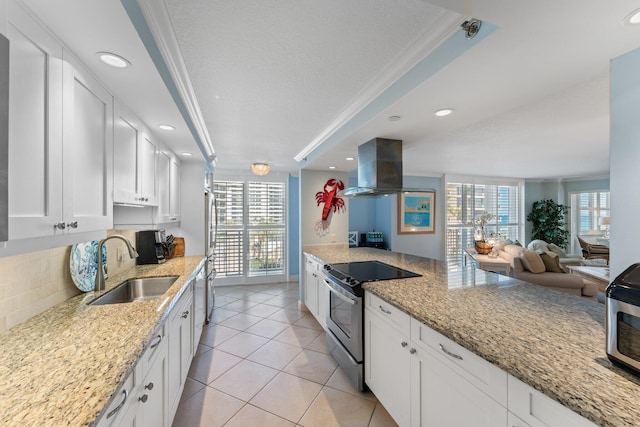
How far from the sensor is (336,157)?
11.0ft

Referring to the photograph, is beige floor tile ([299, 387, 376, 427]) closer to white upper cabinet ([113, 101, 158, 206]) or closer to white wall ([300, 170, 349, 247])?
white upper cabinet ([113, 101, 158, 206])

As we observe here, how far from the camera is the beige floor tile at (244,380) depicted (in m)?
2.21

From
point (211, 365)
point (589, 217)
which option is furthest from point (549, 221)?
point (211, 365)

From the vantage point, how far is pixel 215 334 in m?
3.26

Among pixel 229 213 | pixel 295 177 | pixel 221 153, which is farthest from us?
pixel 295 177

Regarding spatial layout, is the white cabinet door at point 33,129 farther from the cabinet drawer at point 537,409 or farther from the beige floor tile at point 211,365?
the beige floor tile at point 211,365

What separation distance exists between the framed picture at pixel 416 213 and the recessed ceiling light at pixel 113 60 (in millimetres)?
5356

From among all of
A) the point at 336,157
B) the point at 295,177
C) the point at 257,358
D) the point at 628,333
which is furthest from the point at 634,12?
the point at 295,177

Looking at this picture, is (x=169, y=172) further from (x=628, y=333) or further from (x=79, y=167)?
(x=628, y=333)

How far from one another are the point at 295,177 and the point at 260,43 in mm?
4327

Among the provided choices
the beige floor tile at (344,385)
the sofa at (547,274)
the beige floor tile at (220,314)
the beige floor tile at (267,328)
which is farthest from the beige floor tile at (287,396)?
the sofa at (547,274)

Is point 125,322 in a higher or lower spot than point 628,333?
lower

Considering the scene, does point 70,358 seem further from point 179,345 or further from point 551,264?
point 551,264

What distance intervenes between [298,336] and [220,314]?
1.38 metres
